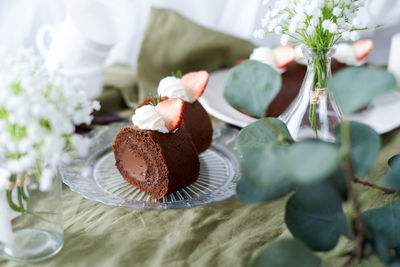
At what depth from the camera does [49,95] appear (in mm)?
606

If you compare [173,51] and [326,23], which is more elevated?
[326,23]

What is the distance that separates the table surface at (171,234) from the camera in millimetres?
748

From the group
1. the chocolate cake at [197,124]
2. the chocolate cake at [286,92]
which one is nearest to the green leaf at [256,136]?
the chocolate cake at [197,124]

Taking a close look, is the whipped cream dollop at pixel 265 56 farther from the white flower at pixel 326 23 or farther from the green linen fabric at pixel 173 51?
the white flower at pixel 326 23

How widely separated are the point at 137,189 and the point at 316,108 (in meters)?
0.42

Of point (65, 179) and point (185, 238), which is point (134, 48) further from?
point (185, 238)

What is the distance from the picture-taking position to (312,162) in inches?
18.6

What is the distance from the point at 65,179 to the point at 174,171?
237mm

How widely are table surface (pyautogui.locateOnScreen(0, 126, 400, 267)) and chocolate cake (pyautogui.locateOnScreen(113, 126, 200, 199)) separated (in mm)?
66

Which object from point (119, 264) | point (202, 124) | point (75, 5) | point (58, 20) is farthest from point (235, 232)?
point (58, 20)

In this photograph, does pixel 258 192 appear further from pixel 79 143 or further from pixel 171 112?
pixel 171 112

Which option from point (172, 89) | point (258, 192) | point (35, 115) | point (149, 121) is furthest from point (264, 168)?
point (172, 89)

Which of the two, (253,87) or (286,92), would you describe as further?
(286,92)

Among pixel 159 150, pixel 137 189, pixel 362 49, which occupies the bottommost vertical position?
pixel 137 189
